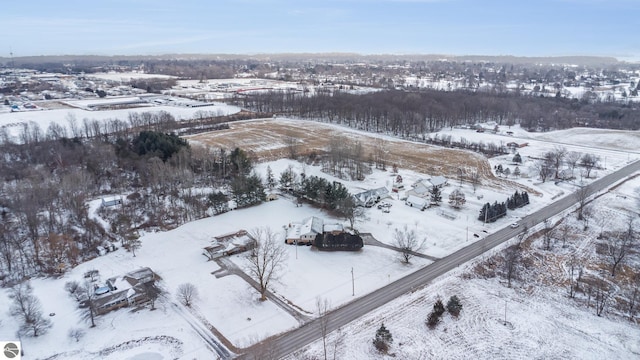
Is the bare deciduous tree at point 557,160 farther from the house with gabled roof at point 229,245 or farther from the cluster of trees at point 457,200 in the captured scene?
the house with gabled roof at point 229,245

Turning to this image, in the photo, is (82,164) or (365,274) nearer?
(365,274)

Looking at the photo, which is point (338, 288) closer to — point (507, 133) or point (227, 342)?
point (227, 342)

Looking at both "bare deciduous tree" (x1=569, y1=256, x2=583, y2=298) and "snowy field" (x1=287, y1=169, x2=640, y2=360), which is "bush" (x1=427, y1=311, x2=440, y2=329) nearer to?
"snowy field" (x1=287, y1=169, x2=640, y2=360)

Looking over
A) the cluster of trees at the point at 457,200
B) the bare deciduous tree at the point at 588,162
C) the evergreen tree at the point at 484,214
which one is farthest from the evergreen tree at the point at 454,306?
the bare deciduous tree at the point at 588,162

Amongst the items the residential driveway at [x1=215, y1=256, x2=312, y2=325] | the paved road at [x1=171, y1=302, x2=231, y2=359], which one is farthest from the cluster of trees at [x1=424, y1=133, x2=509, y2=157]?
the paved road at [x1=171, y1=302, x2=231, y2=359]

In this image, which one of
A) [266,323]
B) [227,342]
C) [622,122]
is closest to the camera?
[227,342]

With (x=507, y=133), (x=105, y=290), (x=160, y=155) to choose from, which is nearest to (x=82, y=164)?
(x=160, y=155)

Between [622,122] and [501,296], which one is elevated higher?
[622,122]
